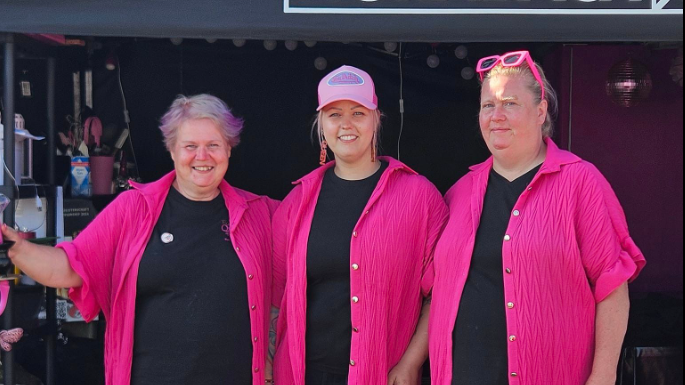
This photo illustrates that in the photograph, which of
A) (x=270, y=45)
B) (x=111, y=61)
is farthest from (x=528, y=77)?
(x=111, y=61)

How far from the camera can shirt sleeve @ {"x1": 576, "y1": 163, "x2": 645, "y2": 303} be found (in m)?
2.25

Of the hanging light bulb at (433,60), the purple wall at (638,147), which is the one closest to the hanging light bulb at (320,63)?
the hanging light bulb at (433,60)

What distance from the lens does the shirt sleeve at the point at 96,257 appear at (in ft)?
8.35

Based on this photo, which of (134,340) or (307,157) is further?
(307,157)

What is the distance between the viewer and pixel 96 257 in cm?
258

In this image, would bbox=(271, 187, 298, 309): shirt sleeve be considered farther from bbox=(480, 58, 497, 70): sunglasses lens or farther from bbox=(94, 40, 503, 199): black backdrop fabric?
bbox=(94, 40, 503, 199): black backdrop fabric

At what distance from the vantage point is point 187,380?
2508mm

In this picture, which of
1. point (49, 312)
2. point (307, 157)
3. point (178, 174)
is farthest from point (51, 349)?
point (307, 157)

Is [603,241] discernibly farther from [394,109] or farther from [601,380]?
[394,109]

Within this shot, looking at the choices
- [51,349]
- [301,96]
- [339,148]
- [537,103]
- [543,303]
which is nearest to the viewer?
[543,303]

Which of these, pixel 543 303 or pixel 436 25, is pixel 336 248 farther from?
pixel 436 25

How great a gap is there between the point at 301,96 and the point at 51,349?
7.22 ft

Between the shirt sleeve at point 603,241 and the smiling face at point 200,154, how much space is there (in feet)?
4.37

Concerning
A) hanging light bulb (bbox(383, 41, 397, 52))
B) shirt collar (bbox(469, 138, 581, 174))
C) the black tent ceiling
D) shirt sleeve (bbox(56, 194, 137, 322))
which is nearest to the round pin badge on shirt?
shirt sleeve (bbox(56, 194, 137, 322))
